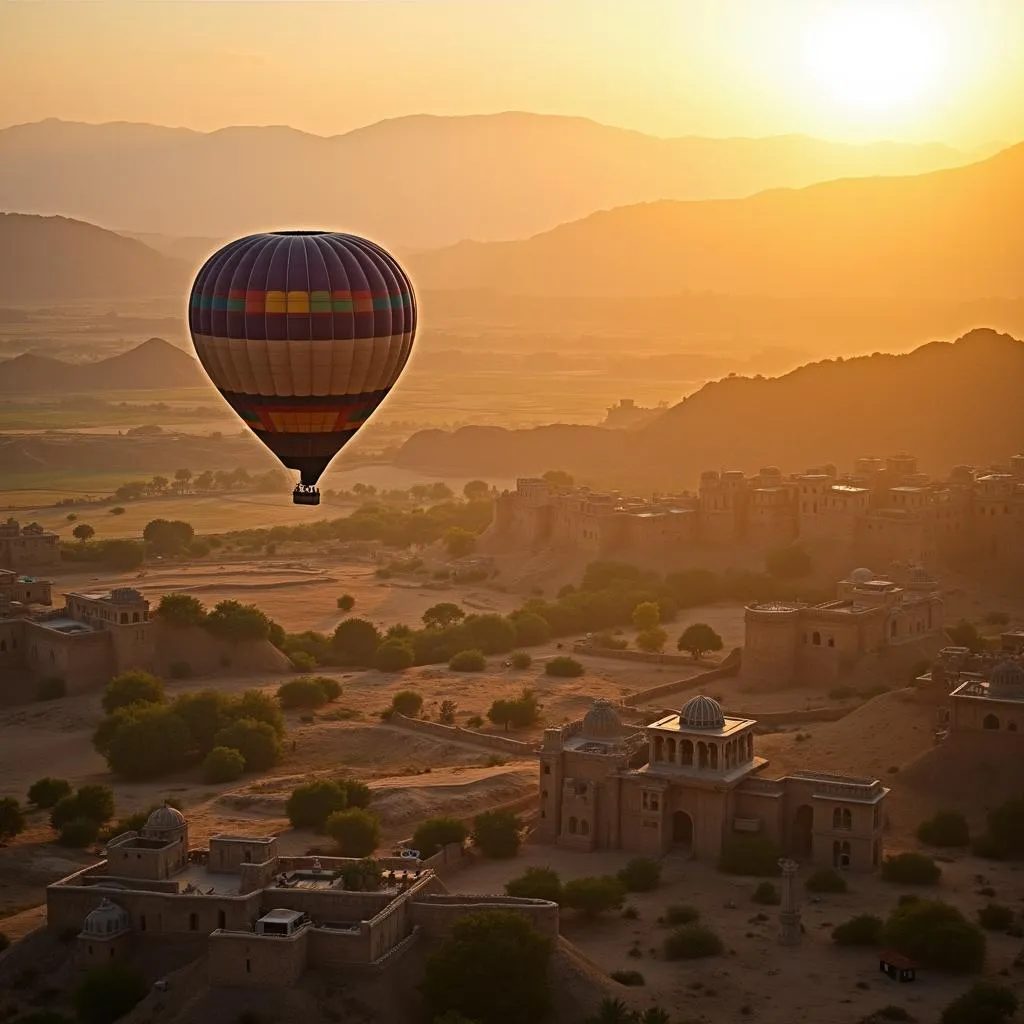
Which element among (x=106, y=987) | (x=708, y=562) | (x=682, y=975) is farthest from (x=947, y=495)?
(x=106, y=987)

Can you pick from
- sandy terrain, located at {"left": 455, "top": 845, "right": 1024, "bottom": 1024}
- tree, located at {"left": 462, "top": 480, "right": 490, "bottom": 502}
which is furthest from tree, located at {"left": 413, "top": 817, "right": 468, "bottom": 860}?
tree, located at {"left": 462, "top": 480, "right": 490, "bottom": 502}

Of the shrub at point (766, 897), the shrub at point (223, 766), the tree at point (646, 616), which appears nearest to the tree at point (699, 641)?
the tree at point (646, 616)

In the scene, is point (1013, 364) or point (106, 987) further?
point (1013, 364)

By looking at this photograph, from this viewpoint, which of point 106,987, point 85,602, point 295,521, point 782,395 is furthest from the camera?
point 782,395

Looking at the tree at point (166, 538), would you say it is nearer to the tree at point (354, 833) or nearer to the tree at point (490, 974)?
the tree at point (354, 833)

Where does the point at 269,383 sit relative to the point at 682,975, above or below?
above

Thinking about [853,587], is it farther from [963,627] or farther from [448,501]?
[448,501]
